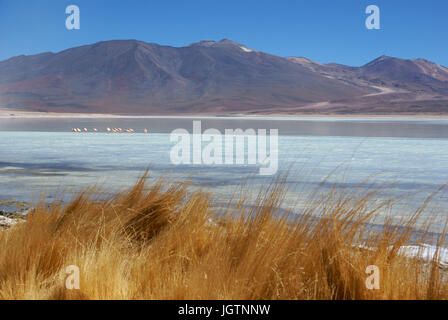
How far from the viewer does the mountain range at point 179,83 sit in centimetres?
10400

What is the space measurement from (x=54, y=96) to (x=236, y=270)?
117504mm

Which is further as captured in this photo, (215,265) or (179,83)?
(179,83)

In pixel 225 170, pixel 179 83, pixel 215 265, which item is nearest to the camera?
pixel 215 265

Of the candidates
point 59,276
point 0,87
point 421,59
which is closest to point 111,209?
point 59,276

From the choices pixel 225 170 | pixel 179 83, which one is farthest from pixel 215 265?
pixel 179 83

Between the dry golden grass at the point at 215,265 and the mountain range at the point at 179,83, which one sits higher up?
the mountain range at the point at 179,83

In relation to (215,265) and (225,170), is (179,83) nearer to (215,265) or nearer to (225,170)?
(225,170)

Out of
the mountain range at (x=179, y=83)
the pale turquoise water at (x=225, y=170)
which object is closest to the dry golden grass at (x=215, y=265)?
the pale turquoise water at (x=225, y=170)

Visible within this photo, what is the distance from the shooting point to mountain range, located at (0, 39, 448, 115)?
341 feet

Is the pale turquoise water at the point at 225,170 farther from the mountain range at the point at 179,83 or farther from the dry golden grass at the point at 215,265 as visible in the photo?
the mountain range at the point at 179,83

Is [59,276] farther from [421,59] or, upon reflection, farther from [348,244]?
[421,59]

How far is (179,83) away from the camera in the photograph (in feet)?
405

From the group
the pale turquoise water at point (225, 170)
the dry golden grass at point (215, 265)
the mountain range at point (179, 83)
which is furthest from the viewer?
the mountain range at point (179, 83)

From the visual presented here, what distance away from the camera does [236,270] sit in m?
2.51
